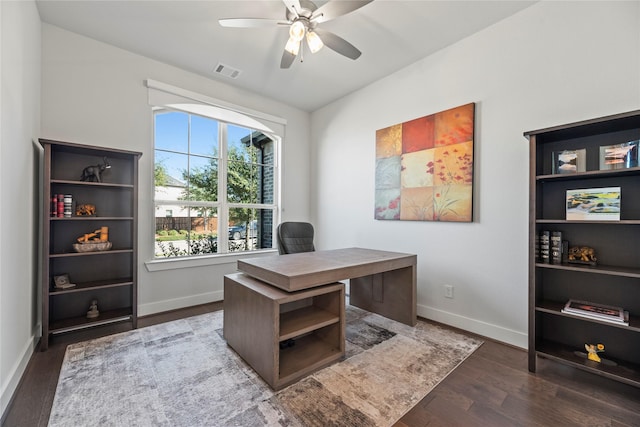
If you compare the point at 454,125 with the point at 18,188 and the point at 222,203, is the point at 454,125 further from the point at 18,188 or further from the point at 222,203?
the point at 18,188

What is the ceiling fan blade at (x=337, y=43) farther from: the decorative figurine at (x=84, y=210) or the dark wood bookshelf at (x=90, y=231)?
the decorative figurine at (x=84, y=210)

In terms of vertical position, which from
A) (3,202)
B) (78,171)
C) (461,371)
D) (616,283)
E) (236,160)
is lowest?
(461,371)

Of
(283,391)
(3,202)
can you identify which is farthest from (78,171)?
(283,391)

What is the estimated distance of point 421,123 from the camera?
293 centimetres

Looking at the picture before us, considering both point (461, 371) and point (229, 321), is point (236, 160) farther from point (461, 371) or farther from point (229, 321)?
point (461, 371)

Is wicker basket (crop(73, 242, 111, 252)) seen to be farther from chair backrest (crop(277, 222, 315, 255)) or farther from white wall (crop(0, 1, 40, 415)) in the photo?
chair backrest (crop(277, 222, 315, 255))

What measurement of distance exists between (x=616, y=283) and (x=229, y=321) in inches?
112

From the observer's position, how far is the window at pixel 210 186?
3197 mm

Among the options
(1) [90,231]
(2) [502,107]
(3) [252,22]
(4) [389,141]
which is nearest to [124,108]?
(1) [90,231]

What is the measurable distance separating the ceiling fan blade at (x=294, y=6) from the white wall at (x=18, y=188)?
1636mm

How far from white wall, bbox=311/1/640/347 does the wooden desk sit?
361mm

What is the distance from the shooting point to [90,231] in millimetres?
2660

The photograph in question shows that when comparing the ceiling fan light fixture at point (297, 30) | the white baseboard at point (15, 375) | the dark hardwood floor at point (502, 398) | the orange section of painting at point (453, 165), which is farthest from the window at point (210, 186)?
the orange section of painting at point (453, 165)

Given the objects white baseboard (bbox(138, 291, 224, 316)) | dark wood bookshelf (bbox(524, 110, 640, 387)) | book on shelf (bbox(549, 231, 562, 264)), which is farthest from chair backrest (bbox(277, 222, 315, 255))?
book on shelf (bbox(549, 231, 562, 264))
